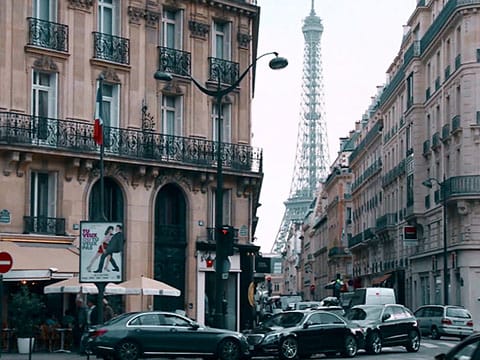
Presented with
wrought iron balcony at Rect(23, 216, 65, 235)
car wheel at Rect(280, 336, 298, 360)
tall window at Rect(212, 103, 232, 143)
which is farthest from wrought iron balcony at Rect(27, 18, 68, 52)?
car wheel at Rect(280, 336, 298, 360)

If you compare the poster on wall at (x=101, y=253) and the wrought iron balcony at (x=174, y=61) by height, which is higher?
the wrought iron balcony at (x=174, y=61)

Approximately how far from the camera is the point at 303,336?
3156 cm

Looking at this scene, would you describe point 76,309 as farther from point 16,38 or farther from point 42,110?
point 16,38

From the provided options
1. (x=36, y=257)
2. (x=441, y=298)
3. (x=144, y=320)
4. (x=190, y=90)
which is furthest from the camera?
(x=441, y=298)

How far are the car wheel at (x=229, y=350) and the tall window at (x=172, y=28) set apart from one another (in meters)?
16.0

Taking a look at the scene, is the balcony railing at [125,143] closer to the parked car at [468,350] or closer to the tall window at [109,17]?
the tall window at [109,17]

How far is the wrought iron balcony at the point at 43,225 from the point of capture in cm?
3672

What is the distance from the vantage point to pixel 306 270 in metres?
172

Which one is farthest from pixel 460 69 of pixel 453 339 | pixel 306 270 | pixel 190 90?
pixel 306 270

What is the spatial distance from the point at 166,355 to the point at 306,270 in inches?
5683

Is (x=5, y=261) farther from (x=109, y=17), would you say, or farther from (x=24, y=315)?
(x=109, y=17)

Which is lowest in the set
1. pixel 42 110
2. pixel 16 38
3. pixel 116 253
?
pixel 116 253

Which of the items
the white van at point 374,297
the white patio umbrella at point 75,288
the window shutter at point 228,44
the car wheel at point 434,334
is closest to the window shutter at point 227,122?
the window shutter at point 228,44

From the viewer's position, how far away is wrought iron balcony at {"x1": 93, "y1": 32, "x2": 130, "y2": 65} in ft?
129
